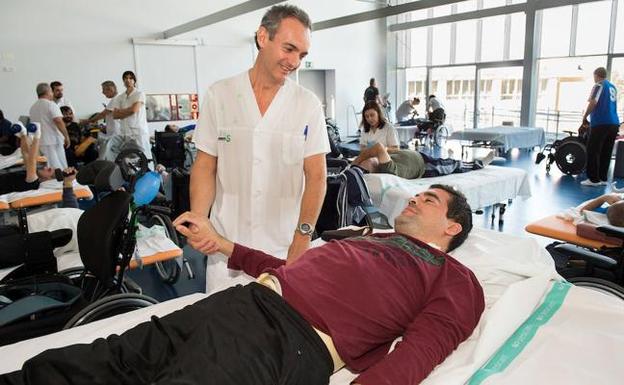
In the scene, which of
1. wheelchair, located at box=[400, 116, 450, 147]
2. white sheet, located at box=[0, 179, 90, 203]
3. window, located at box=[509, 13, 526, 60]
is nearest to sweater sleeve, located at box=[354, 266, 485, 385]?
white sheet, located at box=[0, 179, 90, 203]

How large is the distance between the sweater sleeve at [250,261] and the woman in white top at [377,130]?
2.97 meters

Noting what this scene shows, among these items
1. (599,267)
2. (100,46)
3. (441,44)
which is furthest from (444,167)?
(441,44)

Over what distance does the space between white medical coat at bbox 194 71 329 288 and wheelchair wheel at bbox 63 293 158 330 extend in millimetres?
416

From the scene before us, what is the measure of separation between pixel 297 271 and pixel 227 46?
872cm

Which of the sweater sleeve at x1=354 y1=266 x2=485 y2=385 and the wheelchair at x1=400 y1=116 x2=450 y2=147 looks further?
the wheelchair at x1=400 y1=116 x2=450 y2=147

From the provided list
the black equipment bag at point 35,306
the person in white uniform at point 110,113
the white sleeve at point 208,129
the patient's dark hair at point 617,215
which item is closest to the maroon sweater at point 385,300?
the white sleeve at point 208,129

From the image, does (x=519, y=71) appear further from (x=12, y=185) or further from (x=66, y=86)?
(x=12, y=185)

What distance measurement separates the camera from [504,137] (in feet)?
25.4

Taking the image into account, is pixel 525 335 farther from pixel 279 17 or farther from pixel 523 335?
pixel 279 17

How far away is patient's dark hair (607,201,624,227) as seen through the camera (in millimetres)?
2223

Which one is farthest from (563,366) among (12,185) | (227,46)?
(227,46)

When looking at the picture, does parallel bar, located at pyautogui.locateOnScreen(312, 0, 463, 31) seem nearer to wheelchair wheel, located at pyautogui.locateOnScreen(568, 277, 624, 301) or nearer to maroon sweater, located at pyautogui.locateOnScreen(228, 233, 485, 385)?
wheelchair wheel, located at pyautogui.locateOnScreen(568, 277, 624, 301)

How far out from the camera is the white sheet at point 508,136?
7783mm

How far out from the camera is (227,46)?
366 inches
